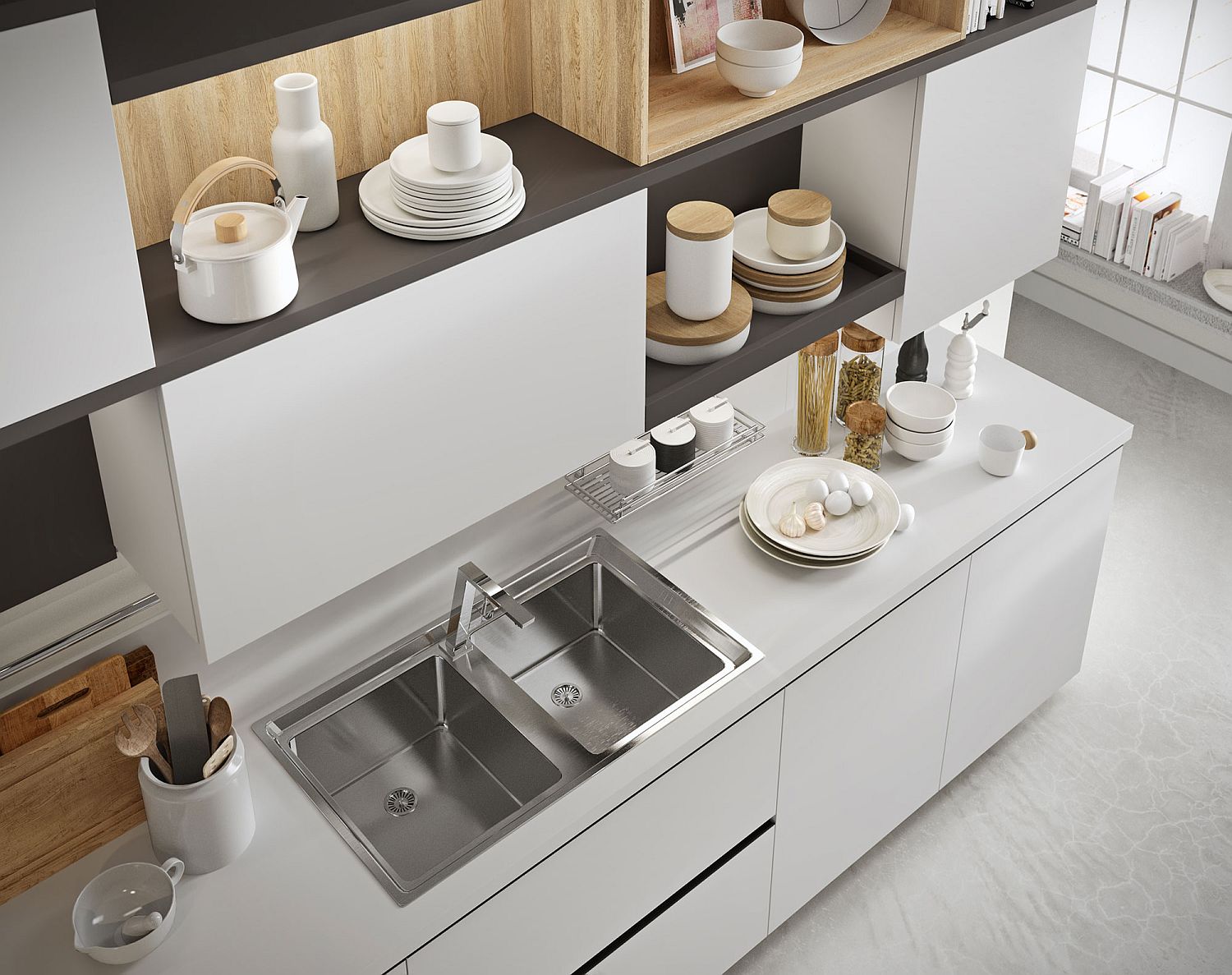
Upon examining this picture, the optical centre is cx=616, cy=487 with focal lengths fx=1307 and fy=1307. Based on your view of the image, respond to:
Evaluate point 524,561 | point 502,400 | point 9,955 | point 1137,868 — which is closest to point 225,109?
point 502,400

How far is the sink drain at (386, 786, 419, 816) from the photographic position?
2.19m

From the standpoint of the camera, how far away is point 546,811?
79.6 inches

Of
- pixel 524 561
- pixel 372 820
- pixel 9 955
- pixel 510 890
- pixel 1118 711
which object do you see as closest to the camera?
pixel 9 955

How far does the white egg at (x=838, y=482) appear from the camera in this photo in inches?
99.6

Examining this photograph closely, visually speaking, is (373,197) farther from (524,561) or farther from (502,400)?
(524,561)

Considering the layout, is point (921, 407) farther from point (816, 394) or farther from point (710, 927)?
point (710, 927)


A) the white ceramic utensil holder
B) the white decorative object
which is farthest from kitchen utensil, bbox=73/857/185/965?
the white decorative object

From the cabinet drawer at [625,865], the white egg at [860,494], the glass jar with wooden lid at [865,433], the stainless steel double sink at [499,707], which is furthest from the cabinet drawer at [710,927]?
the glass jar with wooden lid at [865,433]

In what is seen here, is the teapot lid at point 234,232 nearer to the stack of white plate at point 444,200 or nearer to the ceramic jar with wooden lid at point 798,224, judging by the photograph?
the stack of white plate at point 444,200

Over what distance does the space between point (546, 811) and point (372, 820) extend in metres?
0.34

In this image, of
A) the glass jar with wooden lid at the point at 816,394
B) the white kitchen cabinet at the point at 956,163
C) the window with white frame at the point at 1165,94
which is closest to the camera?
the white kitchen cabinet at the point at 956,163

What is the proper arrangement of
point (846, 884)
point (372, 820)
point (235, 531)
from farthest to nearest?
point (846, 884)
point (372, 820)
point (235, 531)

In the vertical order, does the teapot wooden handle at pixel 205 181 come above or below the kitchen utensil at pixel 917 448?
above

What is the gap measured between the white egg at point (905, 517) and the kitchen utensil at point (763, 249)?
513mm
